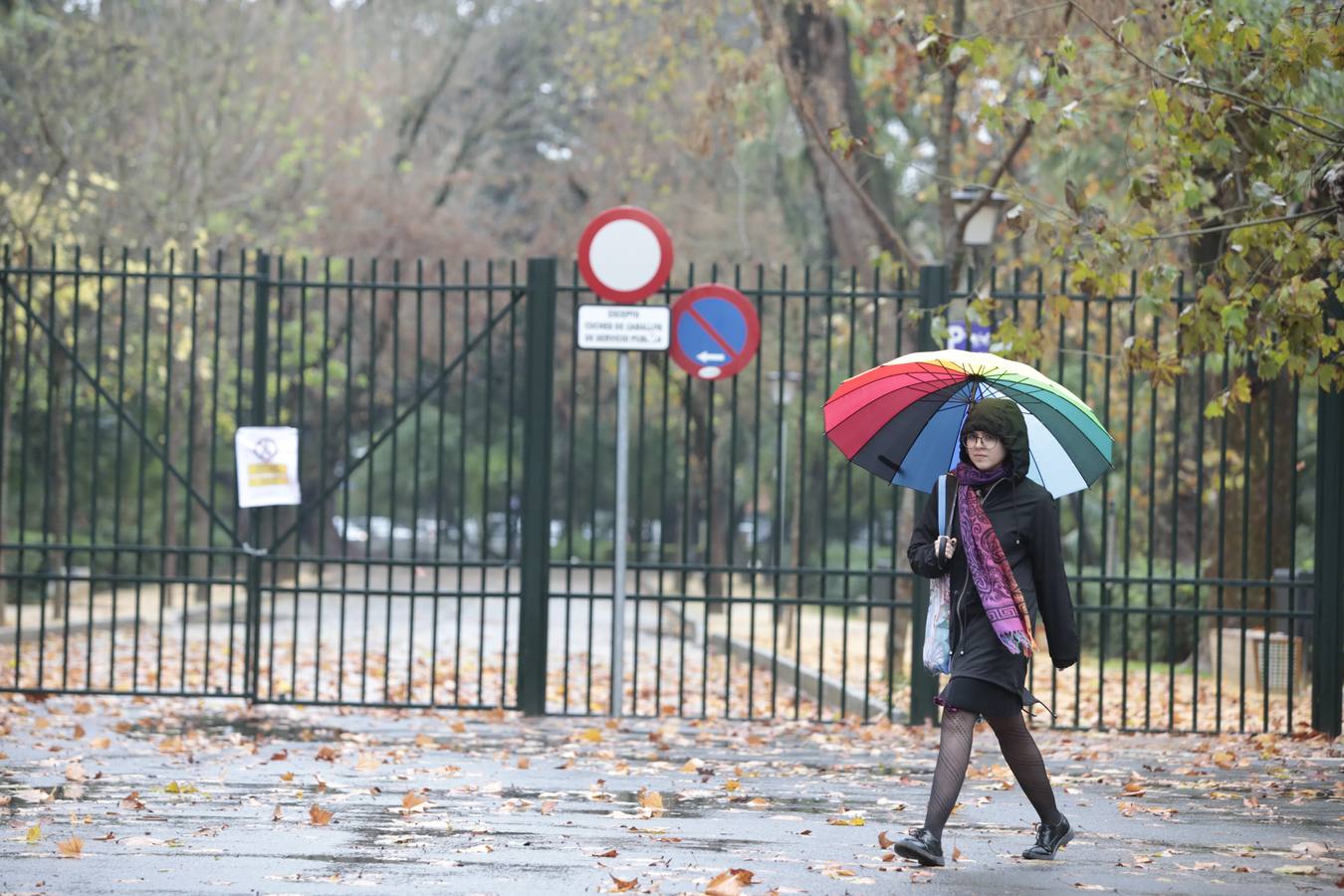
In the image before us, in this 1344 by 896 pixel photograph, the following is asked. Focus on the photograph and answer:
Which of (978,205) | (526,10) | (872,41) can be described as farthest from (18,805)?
(526,10)

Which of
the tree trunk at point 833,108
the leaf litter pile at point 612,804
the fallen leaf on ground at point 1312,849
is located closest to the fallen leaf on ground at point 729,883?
the leaf litter pile at point 612,804

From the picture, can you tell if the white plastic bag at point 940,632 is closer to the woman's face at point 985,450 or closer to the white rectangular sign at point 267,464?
the woman's face at point 985,450

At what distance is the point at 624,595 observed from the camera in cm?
1063

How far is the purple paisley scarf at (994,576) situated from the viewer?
6.25 metres

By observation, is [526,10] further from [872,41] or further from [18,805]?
[18,805]

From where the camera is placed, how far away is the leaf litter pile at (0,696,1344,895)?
6.02 metres

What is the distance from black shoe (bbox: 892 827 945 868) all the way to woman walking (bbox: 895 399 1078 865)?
3.5 inches

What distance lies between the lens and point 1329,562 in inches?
400

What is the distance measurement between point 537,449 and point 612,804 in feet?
11.8

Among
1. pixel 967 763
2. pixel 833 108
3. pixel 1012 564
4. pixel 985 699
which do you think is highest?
pixel 833 108

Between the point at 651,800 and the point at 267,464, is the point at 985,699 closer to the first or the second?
the point at 651,800

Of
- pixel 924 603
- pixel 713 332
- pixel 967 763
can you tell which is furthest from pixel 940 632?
pixel 713 332

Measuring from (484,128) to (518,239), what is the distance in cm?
376

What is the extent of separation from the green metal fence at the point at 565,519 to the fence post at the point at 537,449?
0.07ft
